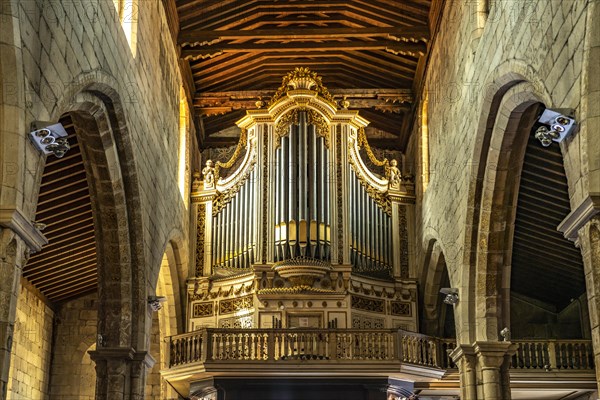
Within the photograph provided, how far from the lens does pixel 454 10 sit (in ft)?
52.6

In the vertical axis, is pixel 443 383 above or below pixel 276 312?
below

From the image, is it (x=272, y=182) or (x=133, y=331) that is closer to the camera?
(x=133, y=331)

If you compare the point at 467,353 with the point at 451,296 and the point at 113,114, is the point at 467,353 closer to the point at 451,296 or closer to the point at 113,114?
the point at 451,296

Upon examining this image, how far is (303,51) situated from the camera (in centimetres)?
2017

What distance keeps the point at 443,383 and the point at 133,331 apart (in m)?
6.24

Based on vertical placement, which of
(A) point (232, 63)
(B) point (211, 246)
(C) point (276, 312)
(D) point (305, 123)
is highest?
(A) point (232, 63)

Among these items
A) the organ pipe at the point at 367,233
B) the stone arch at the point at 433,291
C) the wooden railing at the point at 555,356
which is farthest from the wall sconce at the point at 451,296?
the organ pipe at the point at 367,233

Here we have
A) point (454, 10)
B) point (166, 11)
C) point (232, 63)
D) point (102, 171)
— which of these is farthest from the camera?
point (232, 63)

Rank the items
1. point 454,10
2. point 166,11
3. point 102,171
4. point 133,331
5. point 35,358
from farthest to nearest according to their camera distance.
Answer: point 35,358
point 166,11
point 454,10
point 133,331
point 102,171

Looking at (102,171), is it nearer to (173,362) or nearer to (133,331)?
(133,331)

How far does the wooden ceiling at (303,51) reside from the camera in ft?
61.0

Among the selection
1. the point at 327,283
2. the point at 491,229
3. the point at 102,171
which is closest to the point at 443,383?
the point at 327,283

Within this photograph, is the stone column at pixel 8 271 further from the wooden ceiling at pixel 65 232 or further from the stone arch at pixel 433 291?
the stone arch at pixel 433 291

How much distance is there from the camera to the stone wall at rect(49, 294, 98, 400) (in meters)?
19.6
